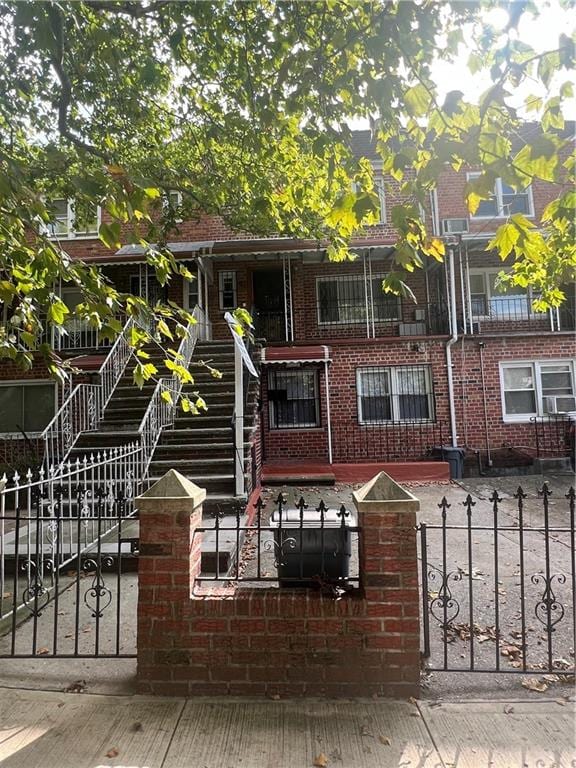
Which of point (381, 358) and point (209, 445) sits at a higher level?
point (381, 358)

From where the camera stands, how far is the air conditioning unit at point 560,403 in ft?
40.7

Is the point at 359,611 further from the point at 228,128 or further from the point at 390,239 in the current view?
the point at 390,239

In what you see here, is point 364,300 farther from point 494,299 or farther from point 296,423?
point 296,423

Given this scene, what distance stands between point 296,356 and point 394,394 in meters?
2.99

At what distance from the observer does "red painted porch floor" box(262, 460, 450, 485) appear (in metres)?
11.0

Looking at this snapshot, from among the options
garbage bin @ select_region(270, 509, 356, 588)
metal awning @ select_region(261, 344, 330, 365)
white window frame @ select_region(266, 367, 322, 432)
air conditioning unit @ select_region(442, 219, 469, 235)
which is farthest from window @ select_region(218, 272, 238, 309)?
garbage bin @ select_region(270, 509, 356, 588)

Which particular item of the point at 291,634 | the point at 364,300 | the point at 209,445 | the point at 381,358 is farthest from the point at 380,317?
the point at 291,634

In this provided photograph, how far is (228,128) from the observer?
243 inches

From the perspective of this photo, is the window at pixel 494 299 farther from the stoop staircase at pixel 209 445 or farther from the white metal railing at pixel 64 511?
the white metal railing at pixel 64 511

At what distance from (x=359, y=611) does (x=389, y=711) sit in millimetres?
564

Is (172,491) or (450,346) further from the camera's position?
(450,346)

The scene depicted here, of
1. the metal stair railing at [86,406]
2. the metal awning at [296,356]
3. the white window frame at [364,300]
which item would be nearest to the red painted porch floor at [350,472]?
the metal awning at [296,356]

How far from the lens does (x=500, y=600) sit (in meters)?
4.46

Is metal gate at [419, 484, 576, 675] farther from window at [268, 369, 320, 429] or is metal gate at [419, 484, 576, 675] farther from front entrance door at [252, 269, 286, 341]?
front entrance door at [252, 269, 286, 341]
